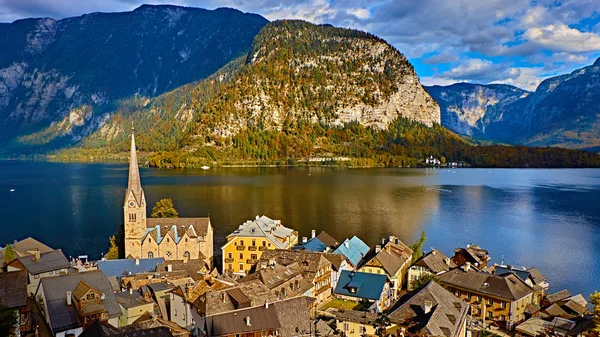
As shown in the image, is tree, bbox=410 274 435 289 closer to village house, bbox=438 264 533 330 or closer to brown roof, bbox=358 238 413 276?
village house, bbox=438 264 533 330

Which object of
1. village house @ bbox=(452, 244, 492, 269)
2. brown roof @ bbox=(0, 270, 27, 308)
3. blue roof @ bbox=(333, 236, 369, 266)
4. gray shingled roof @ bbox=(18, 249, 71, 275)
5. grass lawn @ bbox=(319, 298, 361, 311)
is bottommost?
grass lawn @ bbox=(319, 298, 361, 311)

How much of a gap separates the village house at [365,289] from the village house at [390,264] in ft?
9.35

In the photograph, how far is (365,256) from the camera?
6366 cm

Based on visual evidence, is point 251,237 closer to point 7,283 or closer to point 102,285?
point 102,285

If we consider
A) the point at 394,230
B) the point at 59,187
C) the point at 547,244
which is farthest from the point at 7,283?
the point at 59,187

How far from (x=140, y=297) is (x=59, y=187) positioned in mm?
144391

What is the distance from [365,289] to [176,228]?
2846 cm

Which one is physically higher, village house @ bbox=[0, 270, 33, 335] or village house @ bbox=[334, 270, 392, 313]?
village house @ bbox=[0, 270, 33, 335]

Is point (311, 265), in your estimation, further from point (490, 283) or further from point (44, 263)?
point (44, 263)

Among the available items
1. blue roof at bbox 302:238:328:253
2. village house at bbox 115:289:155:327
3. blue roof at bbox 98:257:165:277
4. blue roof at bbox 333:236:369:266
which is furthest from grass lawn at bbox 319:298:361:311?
blue roof at bbox 98:257:165:277

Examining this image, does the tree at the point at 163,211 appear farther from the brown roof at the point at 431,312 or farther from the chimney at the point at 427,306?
the chimney at the point at 427,306

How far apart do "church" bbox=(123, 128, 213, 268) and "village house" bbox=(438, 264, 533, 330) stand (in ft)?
107

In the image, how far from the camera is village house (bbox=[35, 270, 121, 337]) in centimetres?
3534

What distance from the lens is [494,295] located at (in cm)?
4809
